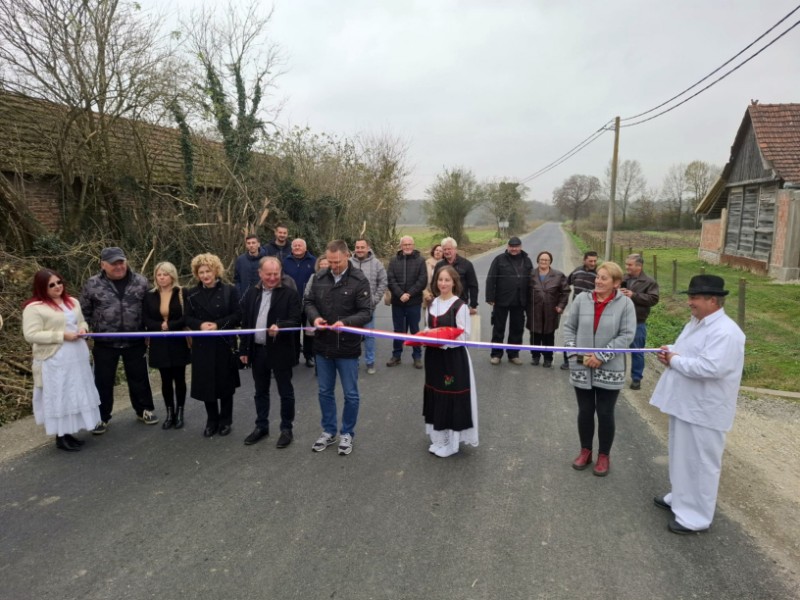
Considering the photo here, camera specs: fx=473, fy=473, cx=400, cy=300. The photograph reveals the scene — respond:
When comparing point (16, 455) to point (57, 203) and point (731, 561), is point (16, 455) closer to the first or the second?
point (731, 561)

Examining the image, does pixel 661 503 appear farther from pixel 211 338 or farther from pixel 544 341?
pixel 211 338

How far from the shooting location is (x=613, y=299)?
3.98 metres

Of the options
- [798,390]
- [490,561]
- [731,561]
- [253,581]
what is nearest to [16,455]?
[253,581]

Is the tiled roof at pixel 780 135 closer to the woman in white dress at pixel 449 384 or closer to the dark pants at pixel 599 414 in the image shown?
the dark pants at pixel 599 414

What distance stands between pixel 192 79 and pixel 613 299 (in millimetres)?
11453

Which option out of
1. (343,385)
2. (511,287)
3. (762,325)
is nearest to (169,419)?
(343,385)

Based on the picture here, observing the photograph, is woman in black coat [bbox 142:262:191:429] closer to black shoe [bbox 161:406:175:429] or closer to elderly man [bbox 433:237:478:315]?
black shoe [bbox 161:406:175:429]

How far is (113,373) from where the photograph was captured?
5.04 m

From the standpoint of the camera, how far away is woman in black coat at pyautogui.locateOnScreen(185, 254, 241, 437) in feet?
15.4

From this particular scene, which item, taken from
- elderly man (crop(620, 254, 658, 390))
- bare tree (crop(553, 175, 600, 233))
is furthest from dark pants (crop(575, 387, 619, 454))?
bare tree (crop(553, 175, 600, 233))

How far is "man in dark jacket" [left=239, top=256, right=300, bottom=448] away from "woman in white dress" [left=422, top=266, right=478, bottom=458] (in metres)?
1.37

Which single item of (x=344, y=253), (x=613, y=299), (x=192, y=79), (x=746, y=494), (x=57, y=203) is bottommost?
(x=746, y=494)

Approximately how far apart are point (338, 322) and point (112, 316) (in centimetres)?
247

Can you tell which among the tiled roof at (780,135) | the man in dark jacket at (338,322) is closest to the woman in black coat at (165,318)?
the man in dark jacket at (338,322)
